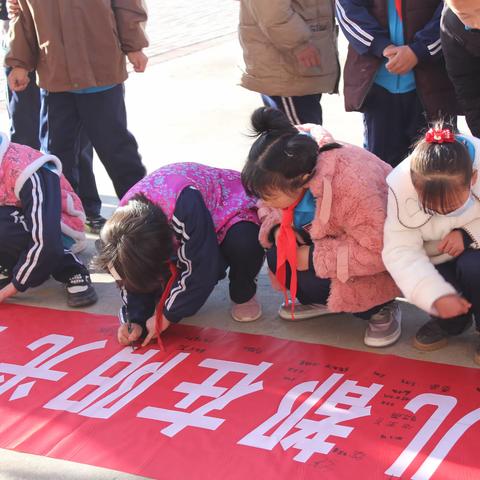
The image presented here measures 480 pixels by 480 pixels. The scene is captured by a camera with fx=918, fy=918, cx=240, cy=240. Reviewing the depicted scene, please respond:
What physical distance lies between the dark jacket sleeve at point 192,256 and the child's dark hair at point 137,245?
10cm

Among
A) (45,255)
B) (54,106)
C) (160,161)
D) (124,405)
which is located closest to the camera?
(124,405)

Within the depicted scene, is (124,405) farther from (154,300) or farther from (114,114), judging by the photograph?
(114,114)

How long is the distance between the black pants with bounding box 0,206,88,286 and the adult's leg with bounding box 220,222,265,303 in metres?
Answer: 0.64

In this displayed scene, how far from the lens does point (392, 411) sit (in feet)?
7.95

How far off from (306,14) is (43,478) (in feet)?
6.58

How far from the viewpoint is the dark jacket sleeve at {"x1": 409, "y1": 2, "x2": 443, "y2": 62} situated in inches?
123

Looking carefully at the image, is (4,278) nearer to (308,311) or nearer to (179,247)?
(179,247)

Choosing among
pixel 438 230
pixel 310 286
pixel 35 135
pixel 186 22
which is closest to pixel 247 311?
pixel 310 286

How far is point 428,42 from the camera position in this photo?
3115 millimetres

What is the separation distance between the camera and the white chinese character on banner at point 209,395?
97.0 inches

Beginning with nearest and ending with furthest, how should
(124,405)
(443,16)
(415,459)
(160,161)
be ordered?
(415,459) < (124,405) < (443,16) < (160,161)

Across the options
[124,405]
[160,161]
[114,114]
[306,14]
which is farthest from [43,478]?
[160,161]

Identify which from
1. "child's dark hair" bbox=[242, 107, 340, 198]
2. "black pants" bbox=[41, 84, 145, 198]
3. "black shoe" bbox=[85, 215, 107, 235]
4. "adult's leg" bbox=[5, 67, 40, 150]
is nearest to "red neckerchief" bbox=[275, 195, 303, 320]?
"child's dark hair" bbox=[242, 107, 340, 198]

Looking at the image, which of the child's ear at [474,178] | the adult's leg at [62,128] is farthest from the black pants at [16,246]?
the child's ear at [474,178]
